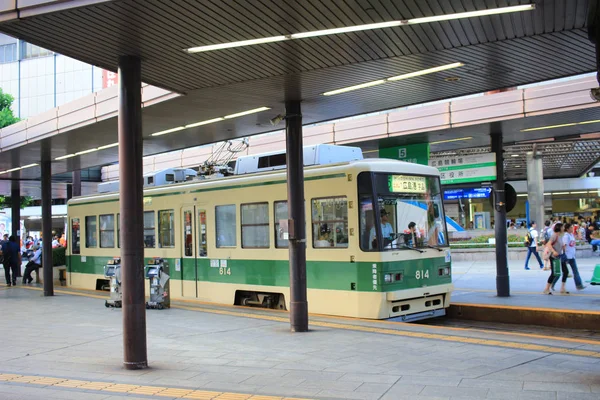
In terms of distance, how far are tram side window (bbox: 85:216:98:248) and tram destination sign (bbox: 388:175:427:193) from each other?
32.9ft

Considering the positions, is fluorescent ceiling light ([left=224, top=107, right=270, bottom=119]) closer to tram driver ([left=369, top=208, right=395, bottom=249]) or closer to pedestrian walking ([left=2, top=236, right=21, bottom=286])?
tram driver ([left=369, top=208, right=395, bottom=249])

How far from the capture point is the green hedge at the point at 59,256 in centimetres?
2064

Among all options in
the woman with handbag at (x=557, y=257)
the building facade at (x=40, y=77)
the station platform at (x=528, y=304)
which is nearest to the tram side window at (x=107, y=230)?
the station platform at (x=528, y=304)

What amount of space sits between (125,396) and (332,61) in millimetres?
4881

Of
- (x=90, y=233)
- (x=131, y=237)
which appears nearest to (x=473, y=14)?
(x=131, y=237)

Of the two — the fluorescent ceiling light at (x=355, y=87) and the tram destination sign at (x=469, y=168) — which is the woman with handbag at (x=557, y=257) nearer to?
the tram destination sign at (x=469, y=168)

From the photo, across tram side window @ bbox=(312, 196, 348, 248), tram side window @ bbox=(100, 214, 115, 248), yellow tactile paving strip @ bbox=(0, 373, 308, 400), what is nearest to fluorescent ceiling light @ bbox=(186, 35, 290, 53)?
yellow tactile paving strip @ bbox=(0, 373, 308, 400)

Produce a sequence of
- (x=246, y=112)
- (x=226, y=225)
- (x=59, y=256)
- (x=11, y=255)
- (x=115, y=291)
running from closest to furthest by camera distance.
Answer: (x=246, y=112) < (x=115, y=291) < (x=226, y=225) < (x=11, y=255) < (x=59, y=256)

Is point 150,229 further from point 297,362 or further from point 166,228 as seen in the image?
point 297,362

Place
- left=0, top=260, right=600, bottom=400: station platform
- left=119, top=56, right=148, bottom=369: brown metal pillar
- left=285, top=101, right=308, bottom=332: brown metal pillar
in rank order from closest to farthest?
left=0, top=260, right=600, bottom=400: station platform < left=119, top=56, right=148, bottom=369: brown metal pillar < left=285, top=101, right=308, bottom=332: brown metal pillar

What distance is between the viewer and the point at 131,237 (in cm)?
770

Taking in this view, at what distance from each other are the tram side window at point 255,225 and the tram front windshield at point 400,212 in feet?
8.21

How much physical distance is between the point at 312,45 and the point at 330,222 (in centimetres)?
438

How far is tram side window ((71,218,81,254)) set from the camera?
18625 millimetres
